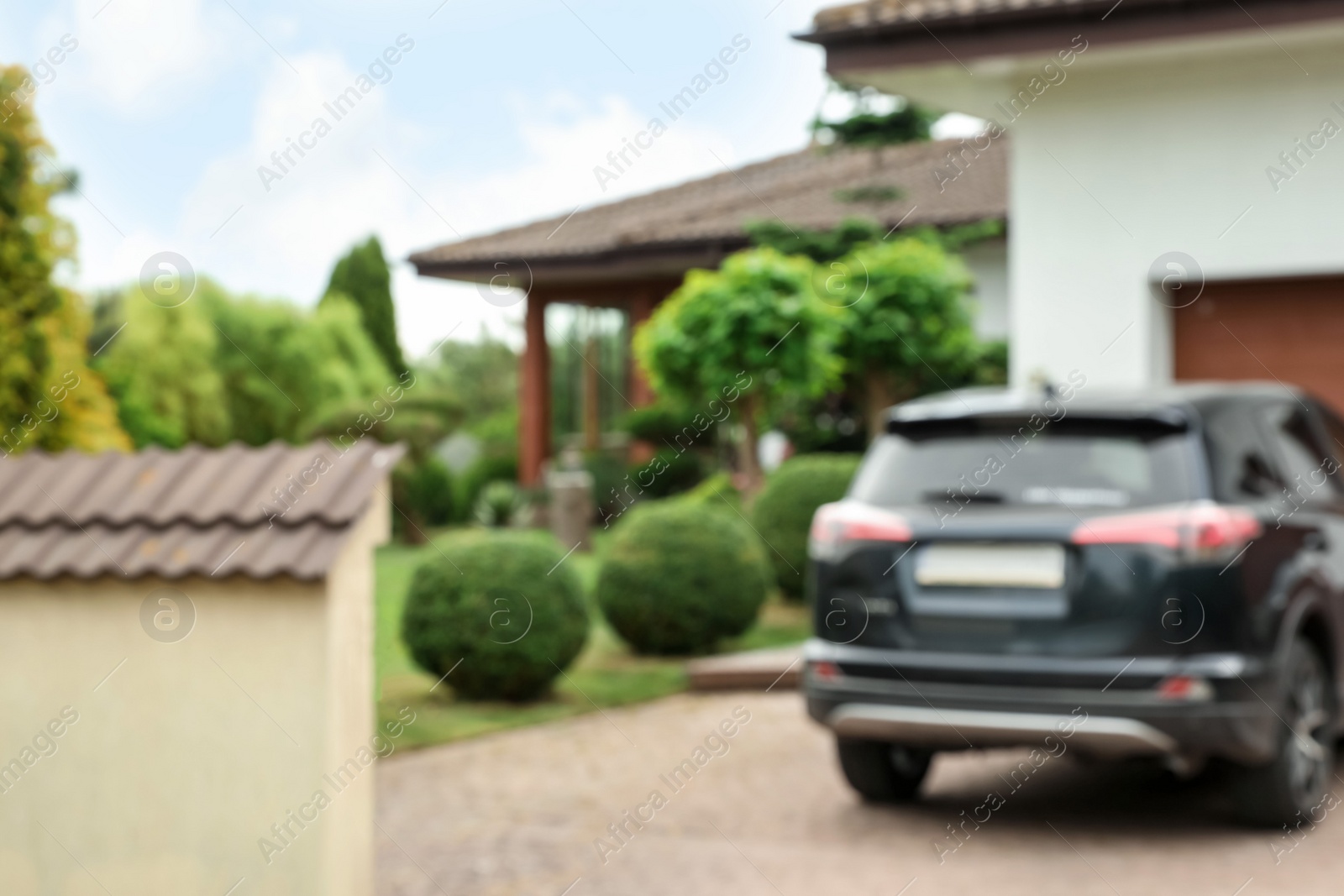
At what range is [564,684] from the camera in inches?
390

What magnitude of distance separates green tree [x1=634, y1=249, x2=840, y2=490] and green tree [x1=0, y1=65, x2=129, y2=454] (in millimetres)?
5938

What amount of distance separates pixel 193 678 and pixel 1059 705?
3058 mm

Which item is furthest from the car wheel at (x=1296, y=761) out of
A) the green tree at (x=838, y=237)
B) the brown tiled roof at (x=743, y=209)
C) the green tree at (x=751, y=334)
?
the brown tiled roof at (x=743, y=209)

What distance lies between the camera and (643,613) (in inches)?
421

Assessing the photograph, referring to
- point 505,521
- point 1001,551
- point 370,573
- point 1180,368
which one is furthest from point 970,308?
point 370,573

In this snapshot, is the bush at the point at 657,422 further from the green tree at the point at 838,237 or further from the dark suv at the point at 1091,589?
the dark suv at the point at 1091,589

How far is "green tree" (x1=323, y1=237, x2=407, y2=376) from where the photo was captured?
3416 cm

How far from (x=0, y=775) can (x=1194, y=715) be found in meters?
3.95

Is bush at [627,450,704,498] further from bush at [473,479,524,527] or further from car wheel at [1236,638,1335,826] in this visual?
car wheel at [1236,638,1335,826]

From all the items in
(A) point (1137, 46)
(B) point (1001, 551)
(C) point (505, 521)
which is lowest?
(C) point (505, 521)

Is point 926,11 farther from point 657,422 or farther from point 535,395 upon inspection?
point 535,395

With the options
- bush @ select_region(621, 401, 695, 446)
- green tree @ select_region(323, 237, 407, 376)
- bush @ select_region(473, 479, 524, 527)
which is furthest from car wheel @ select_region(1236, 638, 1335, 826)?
green tree @ select_region(323, 237, 407, 376)

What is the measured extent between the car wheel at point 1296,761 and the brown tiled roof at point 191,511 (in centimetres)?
353

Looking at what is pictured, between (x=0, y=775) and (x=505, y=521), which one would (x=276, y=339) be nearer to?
(x=505, y=521)
